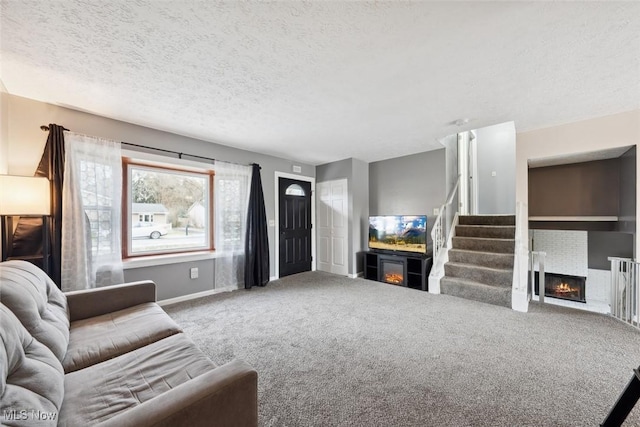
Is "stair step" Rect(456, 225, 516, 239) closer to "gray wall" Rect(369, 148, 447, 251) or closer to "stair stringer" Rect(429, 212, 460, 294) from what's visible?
"stair stringer" Rect(429, 212, 460, 294)

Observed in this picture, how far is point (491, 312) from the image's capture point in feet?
9.66

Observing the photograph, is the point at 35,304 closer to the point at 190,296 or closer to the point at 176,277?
the point at 176,277

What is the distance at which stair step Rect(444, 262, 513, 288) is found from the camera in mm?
3312

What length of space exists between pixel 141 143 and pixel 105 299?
2082 millimetres

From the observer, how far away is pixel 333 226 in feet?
16.9

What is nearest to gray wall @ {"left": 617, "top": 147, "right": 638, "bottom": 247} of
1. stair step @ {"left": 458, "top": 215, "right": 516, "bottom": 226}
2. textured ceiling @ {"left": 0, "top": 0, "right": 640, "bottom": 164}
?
textured ceiling @ {"left": 0, "top": 0, "right": 640, "bottom": 164}

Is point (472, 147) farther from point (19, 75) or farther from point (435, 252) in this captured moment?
point (19, 75)

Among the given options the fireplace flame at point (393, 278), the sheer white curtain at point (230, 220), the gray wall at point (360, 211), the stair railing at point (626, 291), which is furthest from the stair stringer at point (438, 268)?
the sheer white curtain at point (230, 220)

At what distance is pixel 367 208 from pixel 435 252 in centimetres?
170

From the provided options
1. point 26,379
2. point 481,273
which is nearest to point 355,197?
point 481,273

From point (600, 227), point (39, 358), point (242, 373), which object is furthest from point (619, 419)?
point (600, 227)

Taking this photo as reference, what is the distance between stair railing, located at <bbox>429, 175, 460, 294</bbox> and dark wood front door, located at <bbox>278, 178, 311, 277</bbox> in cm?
249

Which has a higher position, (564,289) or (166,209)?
(166,209)

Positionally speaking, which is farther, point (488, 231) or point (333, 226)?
point (333, 226)
